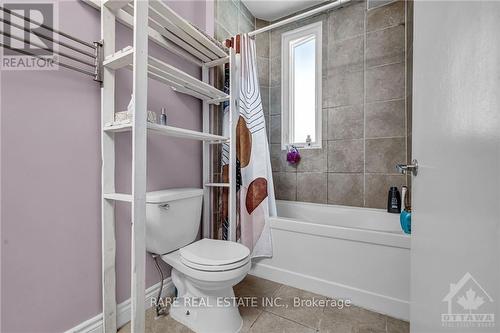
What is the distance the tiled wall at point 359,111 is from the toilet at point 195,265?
1.33 m

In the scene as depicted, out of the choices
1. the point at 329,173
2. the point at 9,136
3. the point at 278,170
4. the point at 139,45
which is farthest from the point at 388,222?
the point at 9,136

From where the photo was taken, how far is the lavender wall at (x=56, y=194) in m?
0.87

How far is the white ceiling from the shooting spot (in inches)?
87.1

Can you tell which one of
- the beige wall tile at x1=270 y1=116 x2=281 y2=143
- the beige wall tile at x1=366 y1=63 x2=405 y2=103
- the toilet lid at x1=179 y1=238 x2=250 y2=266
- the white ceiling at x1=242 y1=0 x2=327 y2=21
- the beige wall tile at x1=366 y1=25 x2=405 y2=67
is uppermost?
the white ceiling at x1=242 y1=0 x2=327 y2=21

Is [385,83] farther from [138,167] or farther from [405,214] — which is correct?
[138,167]

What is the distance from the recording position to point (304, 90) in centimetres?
244

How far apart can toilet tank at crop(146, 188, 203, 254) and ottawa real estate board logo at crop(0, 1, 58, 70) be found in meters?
0.75

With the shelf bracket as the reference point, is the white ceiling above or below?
above

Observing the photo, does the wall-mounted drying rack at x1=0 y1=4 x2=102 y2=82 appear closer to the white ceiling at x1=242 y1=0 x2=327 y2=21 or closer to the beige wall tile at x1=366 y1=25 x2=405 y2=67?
the white ceiling at x1=242 y1=0 x2=327 y2=21

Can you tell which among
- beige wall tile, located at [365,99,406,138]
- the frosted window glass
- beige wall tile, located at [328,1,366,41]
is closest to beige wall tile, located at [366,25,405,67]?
beige wall tile, located at [328,1,366,41]

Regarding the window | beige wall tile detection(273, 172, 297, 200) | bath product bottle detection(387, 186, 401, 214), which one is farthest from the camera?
beige wall tile detection(273, 172, 297, 200)

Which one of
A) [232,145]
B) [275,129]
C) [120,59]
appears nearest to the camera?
[120,59]

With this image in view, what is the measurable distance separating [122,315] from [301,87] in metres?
2.44

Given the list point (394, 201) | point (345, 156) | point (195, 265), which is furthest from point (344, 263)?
point (345, 156)
